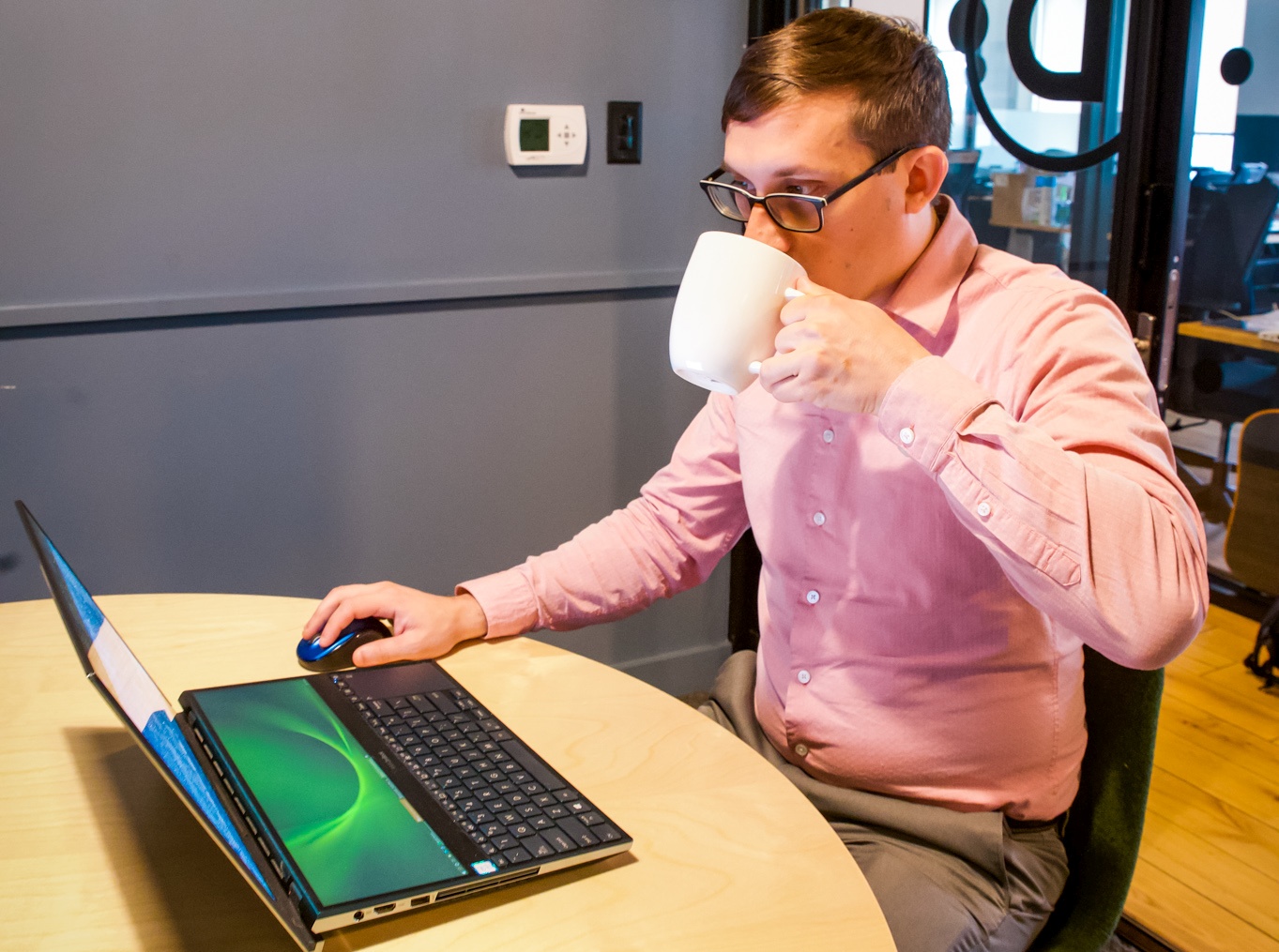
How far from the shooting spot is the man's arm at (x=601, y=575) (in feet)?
3.57

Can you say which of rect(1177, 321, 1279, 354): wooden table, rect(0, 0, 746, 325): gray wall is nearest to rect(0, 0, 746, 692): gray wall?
rect(0, 0, 746, 325): gray wall

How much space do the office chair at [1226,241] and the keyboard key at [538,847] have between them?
257 cm

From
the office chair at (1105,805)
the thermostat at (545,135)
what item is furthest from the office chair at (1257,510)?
the office chair at (1105,805)

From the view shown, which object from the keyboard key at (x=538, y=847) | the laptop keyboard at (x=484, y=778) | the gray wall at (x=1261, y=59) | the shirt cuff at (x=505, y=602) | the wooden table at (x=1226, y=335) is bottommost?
the keyboard key at (x=538, y=847)

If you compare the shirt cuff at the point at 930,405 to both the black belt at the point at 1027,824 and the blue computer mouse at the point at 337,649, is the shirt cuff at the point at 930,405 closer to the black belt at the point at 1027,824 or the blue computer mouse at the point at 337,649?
the black belt at the point at 1027,824

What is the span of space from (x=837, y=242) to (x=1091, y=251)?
180 centimetres

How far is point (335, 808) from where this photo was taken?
770 mm

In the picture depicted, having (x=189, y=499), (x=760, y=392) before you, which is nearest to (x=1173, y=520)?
(x=760, y=392)

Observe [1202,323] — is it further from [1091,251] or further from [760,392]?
[760,392]

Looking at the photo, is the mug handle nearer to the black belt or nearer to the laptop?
the laptop

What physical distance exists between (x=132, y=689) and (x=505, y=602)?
44cm

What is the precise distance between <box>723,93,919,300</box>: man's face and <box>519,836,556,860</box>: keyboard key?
22.9 inches

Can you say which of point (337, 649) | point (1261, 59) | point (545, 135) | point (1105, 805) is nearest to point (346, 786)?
point (337, 649)

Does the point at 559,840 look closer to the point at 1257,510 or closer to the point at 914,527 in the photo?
the point at 914,527
